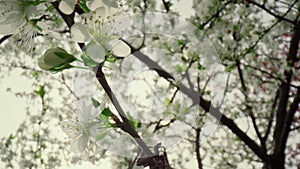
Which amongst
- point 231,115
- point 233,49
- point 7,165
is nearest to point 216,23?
point 233,49

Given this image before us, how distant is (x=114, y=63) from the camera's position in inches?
17.7

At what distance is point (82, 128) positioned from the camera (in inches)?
18.1

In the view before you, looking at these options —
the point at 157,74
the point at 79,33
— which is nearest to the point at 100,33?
the point at 79,33

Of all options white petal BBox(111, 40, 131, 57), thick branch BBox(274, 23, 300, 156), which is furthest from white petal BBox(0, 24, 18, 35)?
thick branch BBox(274, 23, 300, 156)

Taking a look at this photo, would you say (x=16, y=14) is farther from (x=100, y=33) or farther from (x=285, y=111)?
(x=285, y=111)

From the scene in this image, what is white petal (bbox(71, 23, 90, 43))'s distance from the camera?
0.39m

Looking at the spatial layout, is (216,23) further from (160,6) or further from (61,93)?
(61,93)

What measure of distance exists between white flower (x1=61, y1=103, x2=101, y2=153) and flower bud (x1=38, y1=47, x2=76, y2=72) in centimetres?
7

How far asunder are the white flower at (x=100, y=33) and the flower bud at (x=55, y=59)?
2 cm

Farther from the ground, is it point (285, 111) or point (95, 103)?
point (285, 111)

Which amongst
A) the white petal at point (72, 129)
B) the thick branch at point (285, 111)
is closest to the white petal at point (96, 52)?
the white petal at point (72, 129)

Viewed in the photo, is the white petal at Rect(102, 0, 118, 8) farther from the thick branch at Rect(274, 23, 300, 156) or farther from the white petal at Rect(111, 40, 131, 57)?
the thick branch at Rect(274, 23, 300, 156)

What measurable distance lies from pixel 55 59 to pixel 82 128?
0.11 m

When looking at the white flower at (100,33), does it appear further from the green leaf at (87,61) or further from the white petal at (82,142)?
the white petal at (82,142)
